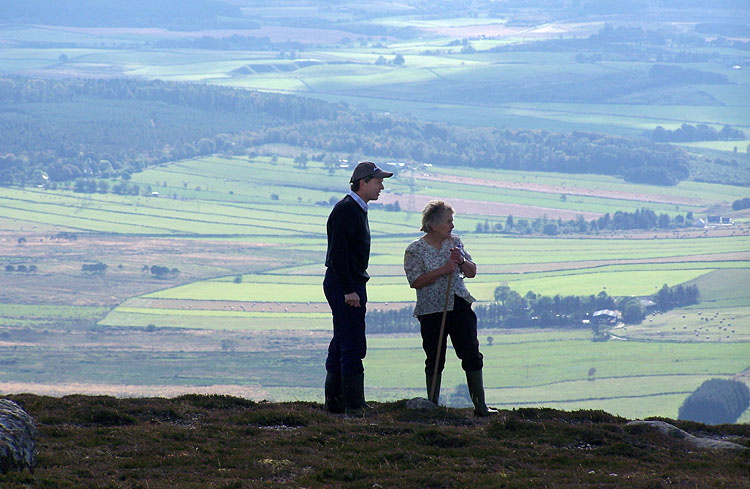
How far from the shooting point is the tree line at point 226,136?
15462 cm

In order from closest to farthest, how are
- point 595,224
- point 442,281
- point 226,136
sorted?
point 442,281, point 595,224, point 226,136

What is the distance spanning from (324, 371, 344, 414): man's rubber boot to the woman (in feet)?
3.67

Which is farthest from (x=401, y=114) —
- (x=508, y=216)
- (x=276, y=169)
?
(x=508, y=216)

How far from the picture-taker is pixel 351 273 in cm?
972

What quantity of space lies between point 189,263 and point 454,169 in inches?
2753

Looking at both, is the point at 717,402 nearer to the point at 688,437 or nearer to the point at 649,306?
the point at 649,306

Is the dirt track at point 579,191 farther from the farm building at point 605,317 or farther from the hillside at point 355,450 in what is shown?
the hillside at point 355,450

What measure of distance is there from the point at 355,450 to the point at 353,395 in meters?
1.55

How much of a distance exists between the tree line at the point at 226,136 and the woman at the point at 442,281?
143149 millimetres

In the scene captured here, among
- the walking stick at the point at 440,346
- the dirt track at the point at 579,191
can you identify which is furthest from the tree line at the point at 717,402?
the dirt track at the point at 579,191

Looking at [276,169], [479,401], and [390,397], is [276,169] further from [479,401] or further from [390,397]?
[479,401]

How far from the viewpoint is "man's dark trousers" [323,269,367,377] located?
985cm

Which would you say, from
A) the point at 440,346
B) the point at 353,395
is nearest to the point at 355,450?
the point at 353,395

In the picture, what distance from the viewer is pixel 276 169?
144625 millimetres
